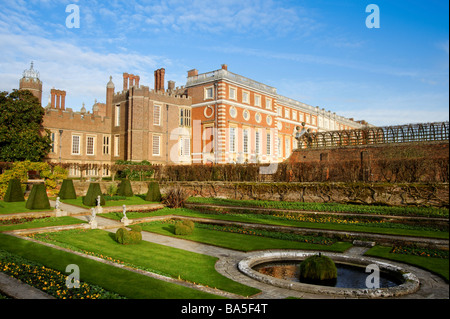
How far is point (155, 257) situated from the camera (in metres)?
11.8

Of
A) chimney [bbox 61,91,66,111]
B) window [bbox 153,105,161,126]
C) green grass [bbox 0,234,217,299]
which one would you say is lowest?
green grass [bbox 0,234,217,299]

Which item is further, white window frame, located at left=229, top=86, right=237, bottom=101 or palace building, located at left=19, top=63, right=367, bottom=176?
white window frame, located at left=229, top=86, right=237, bottom=101

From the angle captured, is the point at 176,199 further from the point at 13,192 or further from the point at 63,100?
the point at 63,100

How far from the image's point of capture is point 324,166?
25969 mm

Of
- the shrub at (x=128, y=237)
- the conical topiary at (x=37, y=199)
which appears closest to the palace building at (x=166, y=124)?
the conical topiary at (x=37, y=199)

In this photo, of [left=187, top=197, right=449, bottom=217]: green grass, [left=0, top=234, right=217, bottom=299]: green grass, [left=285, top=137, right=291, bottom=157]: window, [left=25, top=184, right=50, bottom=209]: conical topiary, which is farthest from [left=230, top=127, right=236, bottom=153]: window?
[left=0, top=234, right=217, bottom=299]: green grass

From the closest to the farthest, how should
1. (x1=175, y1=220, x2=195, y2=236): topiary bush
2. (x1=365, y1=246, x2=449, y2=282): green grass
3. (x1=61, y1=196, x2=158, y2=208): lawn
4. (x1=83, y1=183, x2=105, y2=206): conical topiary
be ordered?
(x1=365, y1=246, x2=449, y2=282): green grass
(x1=175, y1=220, x2=195, y2=236): topiary bush
(x1=83, y1=183, x2=105, y2=206): conical topiary
(x1=61, y1=196, x2=158, y2=208): lawn

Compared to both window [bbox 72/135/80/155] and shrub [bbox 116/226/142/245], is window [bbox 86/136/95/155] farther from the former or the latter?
shrub [bbox 116/226/142/245]

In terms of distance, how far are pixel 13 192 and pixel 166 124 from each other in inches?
876

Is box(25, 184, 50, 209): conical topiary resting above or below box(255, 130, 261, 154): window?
below

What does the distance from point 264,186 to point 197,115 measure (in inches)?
849

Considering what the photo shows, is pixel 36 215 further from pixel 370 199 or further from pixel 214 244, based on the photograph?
pixel 370 199

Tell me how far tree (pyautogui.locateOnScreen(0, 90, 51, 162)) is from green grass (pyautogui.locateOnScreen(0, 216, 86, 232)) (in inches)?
594

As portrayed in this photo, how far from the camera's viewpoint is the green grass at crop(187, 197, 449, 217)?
17875 millimetres
